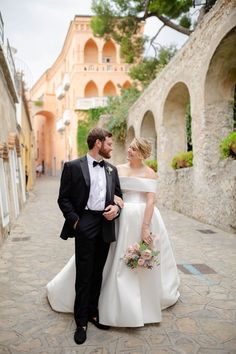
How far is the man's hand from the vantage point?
2.77m

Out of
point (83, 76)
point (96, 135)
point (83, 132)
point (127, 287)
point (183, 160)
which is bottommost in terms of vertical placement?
point (127, 287)

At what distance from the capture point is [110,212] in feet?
9.09

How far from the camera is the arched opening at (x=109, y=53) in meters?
31.3

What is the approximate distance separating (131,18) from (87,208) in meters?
17.0

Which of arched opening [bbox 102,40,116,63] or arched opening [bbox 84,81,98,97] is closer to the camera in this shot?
arched opening [bbox 84,81,98,97]

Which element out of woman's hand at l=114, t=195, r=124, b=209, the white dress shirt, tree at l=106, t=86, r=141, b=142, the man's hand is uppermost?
tree at l=106, t=86, r=141, b=142

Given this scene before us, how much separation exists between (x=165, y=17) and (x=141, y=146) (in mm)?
16124

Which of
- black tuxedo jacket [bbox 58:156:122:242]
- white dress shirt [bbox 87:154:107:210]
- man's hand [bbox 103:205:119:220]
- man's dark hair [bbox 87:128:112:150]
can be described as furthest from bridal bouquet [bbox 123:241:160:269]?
man's dark hair [bbox 87:128:112:150]

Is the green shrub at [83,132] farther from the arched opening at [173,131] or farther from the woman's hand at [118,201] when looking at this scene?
the woman's hand at [118,201]

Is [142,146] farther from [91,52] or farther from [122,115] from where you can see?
[91,52]

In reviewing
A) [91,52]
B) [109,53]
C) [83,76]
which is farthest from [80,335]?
[109,53]

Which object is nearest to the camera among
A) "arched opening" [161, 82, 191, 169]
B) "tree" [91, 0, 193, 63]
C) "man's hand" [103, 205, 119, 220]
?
A: "man's hand" [103, 205, 119, 220]

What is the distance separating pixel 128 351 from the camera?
2.53 meters

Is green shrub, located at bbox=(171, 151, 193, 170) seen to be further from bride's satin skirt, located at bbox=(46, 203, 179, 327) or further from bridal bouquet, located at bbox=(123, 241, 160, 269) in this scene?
bridal bouquet, located at bbox=(123, 241, 160, 269)
